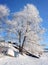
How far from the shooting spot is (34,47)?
87.8ft

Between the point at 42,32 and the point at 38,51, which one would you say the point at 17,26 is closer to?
the point at 42,32

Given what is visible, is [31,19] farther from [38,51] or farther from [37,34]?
[38,51]

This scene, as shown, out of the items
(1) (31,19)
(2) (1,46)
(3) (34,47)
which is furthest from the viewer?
(3) (34,47)

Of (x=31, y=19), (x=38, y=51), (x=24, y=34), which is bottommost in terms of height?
(x=38, y=51)

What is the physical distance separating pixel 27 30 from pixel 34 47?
3.59 m

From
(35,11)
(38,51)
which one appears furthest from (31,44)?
(35,11)

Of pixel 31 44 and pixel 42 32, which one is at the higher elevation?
pixel 42 32

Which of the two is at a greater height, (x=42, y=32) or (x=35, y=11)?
(x=35, y=11)

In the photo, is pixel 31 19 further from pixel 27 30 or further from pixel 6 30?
pixel 6 30

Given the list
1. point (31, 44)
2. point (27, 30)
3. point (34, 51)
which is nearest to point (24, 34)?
point (27, 30)

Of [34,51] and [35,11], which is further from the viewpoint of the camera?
[34,51]

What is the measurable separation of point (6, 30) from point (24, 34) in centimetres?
251

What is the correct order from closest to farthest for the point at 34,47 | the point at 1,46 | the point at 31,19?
the point at 1,46
the point at 31,19
the point at 34,47

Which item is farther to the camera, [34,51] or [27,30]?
[34,51]
